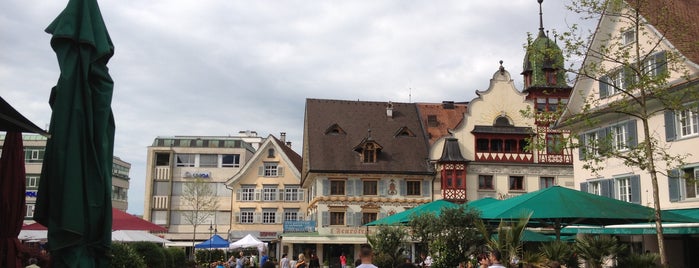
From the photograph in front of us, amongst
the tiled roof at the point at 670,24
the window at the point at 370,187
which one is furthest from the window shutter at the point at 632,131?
the window at the point at 370,187

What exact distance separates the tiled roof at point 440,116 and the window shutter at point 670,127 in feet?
74.1

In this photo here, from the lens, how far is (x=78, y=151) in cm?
702

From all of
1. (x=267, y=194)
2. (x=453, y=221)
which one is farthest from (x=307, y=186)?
(x=453, y=221)

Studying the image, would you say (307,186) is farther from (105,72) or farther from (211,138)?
(105,72)

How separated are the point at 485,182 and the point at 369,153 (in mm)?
7981

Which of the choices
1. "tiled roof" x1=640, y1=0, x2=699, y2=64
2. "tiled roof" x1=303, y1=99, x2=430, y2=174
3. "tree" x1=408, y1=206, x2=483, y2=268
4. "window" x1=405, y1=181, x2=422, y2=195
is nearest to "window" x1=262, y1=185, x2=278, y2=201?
"tiled roof" x1=303, y1=99, x2=430, y2=174

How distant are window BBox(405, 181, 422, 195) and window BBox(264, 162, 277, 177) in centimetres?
1337

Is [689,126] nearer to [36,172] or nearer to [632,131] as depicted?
[632,131]

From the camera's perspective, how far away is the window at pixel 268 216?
52344 millimetres

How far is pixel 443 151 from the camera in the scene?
4416 cm

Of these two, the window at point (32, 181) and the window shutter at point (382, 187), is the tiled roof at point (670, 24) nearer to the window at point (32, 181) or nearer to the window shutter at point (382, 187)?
the window shutter at point (382, 187)

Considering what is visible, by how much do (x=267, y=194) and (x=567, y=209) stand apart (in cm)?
4104

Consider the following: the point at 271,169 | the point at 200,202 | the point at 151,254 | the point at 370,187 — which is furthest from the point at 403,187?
the point at 151,254

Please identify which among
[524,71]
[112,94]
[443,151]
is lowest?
[112,94]
